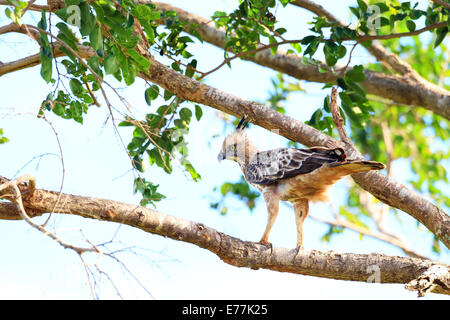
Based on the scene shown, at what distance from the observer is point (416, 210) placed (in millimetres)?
4777

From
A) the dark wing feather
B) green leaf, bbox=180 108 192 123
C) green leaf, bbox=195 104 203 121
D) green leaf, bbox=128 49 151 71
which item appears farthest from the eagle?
green leaf, bbox=128 49 151 71

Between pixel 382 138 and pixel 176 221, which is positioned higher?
pixel 382 138

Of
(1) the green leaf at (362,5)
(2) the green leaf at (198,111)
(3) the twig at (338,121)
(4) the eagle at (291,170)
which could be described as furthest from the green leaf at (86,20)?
(1) the green leaf at (362,5)

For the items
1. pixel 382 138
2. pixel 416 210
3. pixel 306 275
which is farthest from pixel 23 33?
pixel 382 138

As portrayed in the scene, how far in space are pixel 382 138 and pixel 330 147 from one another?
6.36m

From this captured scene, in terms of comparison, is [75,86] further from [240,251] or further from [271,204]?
[271,204]

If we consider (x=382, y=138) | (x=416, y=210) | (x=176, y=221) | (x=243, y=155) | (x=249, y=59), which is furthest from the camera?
(x=382, y=138)

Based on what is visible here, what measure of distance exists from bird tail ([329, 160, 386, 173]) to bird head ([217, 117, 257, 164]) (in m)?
1.40

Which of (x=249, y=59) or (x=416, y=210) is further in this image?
(x=249, y=59)

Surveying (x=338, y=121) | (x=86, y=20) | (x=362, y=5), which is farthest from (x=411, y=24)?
(x=86, y=20)

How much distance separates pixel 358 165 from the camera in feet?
15.4
